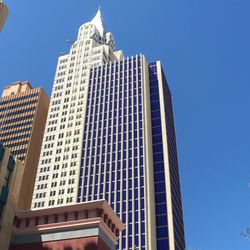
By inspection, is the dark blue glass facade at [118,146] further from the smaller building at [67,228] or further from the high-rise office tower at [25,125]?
the smaller building at [67,228]

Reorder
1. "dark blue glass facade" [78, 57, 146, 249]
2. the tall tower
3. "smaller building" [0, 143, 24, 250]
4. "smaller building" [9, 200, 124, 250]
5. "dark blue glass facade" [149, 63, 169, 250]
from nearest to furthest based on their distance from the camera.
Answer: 1. "smaller building" [9, 200, 124, 250]
2. "smaller building" [0, 143, 24, 250]
3. "dark blue glass facade" [149, 63, 169, 250]
4. "dark blue glass facade" [78, 57, 146, 249]
5. the tall tower

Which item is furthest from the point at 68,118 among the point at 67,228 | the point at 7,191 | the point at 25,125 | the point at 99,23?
the point at 67,228

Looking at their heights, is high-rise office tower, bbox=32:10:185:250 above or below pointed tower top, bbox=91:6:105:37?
below

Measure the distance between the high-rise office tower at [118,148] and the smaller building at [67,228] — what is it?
7148 centimetres

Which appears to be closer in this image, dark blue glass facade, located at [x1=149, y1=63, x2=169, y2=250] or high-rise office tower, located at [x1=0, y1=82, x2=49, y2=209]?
dark blue glass facade, located at [x1=149, y1=63, x2=169, y2=250]

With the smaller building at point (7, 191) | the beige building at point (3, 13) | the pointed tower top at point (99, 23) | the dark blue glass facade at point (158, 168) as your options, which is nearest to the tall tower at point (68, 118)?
the pointed tower top at point (99, 23)

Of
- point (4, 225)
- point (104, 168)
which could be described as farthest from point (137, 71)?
point (4, 225)

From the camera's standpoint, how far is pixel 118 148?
408 ft

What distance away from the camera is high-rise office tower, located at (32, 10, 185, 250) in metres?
109

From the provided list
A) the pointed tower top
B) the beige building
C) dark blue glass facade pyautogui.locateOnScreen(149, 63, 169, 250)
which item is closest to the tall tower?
the pointed tower top

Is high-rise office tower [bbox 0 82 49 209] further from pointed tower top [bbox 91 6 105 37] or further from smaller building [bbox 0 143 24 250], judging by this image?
smaller building [bbox 0 143 24 250]

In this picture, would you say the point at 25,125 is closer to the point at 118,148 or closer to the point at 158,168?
the point at 118,148

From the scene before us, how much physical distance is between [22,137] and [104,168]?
4126cm

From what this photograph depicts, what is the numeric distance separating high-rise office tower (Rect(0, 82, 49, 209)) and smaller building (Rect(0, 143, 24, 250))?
97.6 meters
